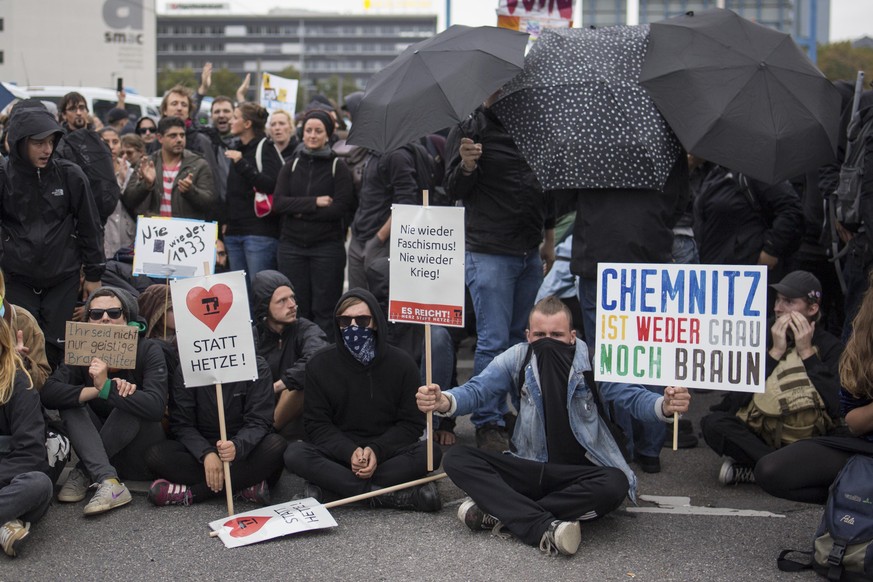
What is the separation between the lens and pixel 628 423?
6.09m

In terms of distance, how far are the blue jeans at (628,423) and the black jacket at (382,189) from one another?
1.90 m

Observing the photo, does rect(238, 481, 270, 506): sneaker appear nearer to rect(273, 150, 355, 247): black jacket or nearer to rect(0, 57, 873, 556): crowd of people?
rect(0, 57, 873, 556): crowd of people

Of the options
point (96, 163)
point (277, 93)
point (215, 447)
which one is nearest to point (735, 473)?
point (215, 447)

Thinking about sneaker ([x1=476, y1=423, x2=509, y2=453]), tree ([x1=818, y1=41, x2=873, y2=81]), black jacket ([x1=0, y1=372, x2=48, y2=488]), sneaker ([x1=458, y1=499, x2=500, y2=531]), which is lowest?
sneaker ([x1=458, y1=499, x2=500, y2=531])

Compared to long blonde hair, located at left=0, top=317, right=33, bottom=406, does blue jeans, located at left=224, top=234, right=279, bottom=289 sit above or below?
above

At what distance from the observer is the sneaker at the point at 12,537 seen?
4725mm

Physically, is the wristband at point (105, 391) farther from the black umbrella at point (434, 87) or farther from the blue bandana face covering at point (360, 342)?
the black umbrella at point (434, 87)

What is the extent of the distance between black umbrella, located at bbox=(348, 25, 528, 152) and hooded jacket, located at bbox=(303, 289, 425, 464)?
36.2 inches

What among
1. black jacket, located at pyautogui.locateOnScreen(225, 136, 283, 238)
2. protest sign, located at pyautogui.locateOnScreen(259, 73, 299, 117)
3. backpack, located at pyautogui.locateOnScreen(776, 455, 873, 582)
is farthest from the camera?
protest sign, located at pyautogui.locateOnScreen(259, 73, 299, 117)

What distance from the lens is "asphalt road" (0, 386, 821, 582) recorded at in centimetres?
460

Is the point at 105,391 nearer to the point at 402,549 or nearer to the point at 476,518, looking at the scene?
the point at 402,549

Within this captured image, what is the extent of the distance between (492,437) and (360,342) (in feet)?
4.03

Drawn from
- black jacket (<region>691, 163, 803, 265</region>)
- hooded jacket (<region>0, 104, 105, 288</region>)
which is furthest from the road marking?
hooded jacket (<region>0, 104, 105, 288</region>)

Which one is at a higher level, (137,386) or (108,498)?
(137,386)
